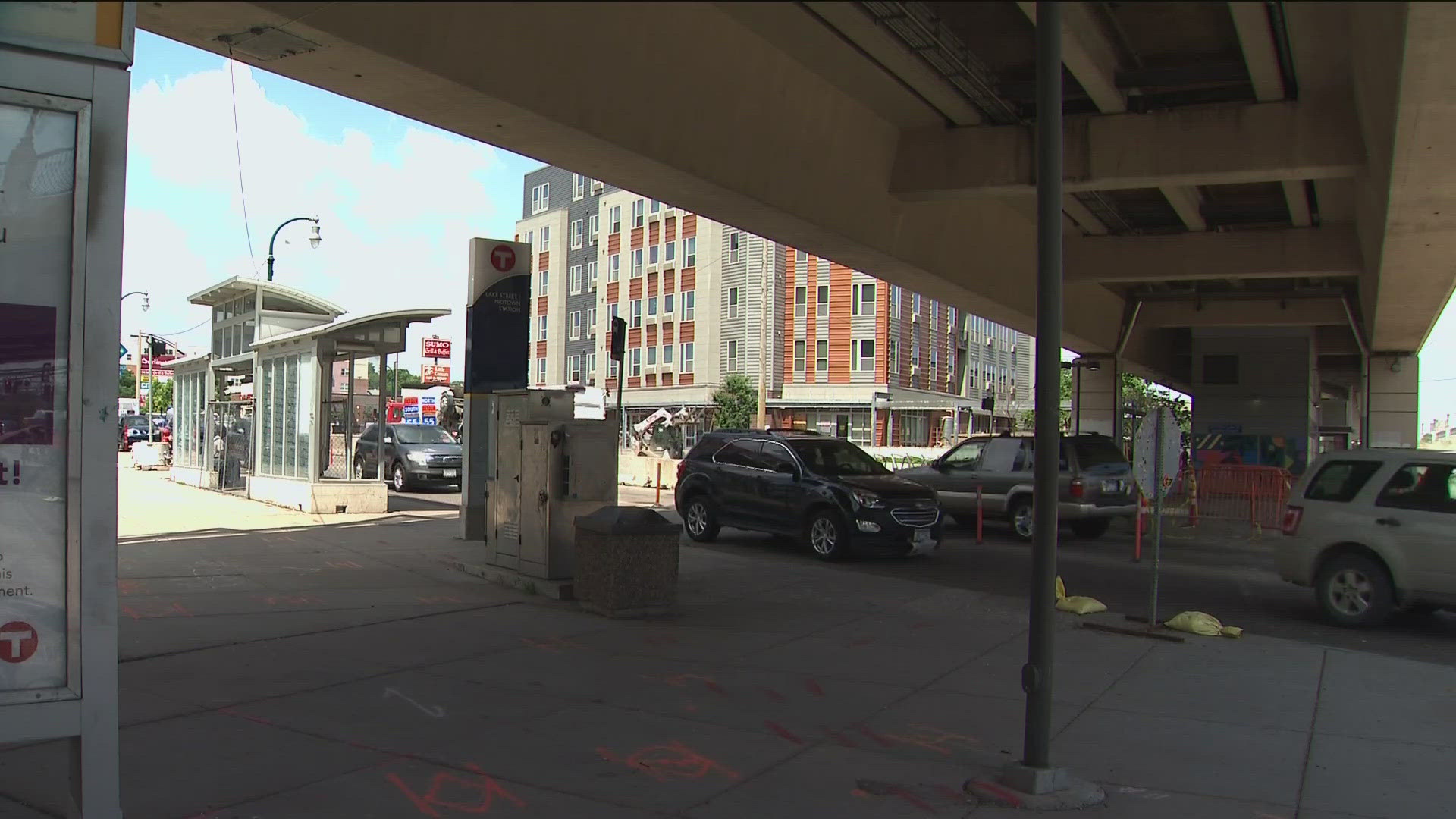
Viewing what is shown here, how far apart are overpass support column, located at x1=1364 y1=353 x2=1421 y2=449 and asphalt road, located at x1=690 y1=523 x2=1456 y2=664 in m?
12.3

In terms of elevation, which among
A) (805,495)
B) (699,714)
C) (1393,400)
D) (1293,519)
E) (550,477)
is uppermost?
(1393,400)

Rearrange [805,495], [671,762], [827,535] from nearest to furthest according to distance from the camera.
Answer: [671,762] → [827,535] → [805,495]

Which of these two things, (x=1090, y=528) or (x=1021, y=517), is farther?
(x=1090, y=528)

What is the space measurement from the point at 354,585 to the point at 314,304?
39.7 ft

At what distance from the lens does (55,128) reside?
450cm

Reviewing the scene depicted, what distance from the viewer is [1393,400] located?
30047mm

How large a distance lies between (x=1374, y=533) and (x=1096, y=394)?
20223 millimetres

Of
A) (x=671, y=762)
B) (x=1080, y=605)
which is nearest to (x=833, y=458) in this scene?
(x=1080, y=605)

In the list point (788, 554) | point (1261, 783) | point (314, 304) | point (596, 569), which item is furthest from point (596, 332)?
point (1261, 783)

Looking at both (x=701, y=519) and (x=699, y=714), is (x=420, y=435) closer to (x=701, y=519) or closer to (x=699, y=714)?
(x=701, y=519)

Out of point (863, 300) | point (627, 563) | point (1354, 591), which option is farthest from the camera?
point (863, 300)

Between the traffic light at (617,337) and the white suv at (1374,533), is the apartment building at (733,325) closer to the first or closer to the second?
the traffic light at (617,337)

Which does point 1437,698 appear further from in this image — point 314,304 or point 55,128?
point 314,304

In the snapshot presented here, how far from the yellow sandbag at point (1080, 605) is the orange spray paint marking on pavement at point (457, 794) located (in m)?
7.13
